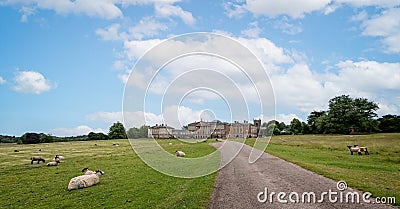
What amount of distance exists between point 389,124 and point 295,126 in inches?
1841

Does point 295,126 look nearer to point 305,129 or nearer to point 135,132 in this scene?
point 305,129

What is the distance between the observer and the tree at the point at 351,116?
11250cm

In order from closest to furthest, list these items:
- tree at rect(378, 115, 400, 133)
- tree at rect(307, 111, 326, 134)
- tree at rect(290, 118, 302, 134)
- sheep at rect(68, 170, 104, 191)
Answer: sheep at rect(68, 170, 104, 191)
tree at rect(378, 115, 400, 133)
tree at rect(307, 111, 326, 134)
tree at rect(290, 118, 302, 134)

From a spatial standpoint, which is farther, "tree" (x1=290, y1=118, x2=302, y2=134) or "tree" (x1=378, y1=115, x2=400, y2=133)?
"tree" (x1=290, y1=118, x2=302, y2=134)

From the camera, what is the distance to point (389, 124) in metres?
115

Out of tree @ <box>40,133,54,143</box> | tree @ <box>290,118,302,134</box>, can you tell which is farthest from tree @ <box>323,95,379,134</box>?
tree @ <box>40,133,54,143</box>

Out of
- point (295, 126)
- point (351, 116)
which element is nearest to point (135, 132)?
point (351, 116)

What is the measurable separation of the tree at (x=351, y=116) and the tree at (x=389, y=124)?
5452 mm

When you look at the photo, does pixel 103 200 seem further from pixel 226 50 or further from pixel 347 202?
pixel 226 50

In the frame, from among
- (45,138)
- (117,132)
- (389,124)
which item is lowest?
(45,138)

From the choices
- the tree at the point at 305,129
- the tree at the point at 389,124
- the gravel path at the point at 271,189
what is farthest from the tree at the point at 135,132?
the tree at the point at 305,129

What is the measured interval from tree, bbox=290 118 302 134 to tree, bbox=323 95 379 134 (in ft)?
91.0
